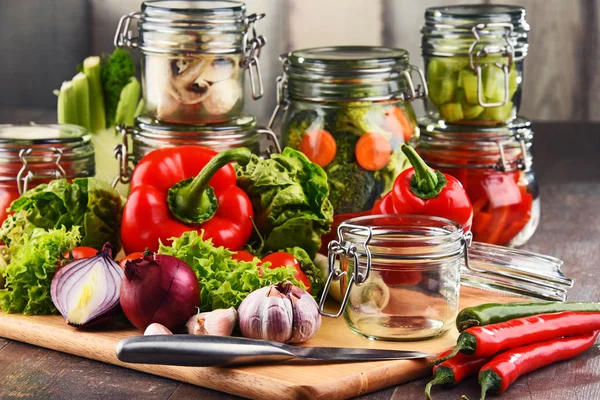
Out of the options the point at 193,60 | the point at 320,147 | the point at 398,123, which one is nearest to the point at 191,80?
the point at 193,60

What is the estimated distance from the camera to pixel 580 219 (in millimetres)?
2383

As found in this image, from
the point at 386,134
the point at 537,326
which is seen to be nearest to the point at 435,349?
the point at 537,326

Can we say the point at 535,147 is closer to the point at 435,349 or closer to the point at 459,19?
the point at 459,19

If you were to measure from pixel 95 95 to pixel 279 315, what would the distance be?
3.87 feet

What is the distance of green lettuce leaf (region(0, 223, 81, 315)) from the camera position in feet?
5.17

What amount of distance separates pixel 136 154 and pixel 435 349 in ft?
2.81

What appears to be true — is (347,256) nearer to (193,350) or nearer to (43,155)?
(193,350)

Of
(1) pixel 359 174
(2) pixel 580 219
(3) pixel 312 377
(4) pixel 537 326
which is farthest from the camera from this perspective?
(2) pixel 580 219

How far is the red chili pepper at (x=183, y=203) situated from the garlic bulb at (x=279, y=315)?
28 cm

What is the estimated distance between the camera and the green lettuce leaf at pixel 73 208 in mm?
1761

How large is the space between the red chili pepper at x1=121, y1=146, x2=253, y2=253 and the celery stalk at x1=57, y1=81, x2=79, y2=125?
681 mm

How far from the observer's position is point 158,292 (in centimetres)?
143

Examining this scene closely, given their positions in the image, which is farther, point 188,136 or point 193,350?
point 188,136

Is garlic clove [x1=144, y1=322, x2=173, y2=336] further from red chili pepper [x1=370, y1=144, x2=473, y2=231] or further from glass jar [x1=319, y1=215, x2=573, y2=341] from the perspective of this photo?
red chili pepper [x1=370, y1=144, x2=473, y2=231]
